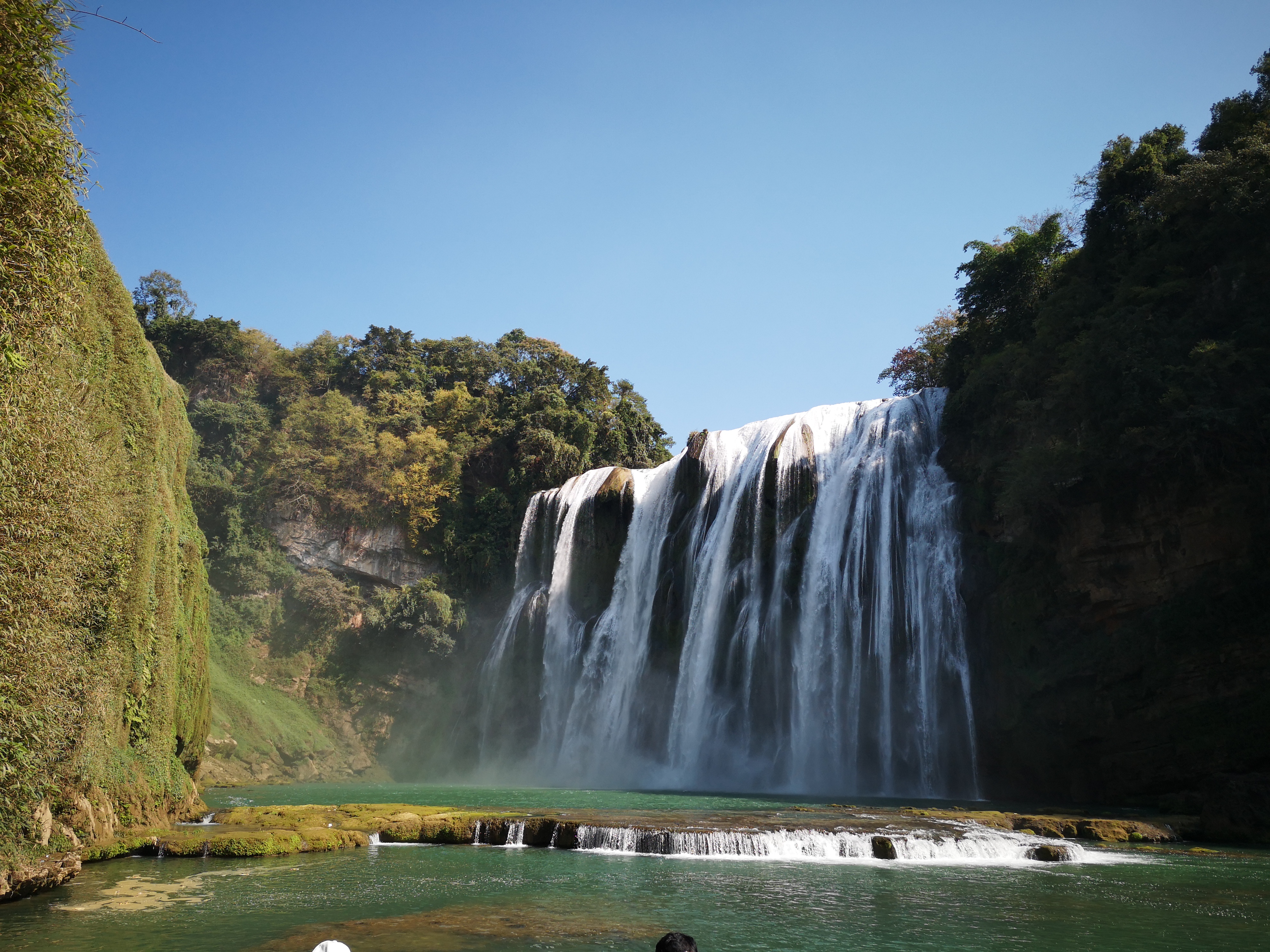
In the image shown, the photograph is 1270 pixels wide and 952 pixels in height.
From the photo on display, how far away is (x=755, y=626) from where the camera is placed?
29.0 m

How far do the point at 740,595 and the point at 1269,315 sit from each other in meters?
17.0

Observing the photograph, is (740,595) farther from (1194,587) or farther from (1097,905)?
(1097,905)

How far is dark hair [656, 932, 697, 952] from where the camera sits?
12.2ft

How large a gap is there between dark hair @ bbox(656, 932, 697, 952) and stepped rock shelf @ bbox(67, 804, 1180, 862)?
1137 cm

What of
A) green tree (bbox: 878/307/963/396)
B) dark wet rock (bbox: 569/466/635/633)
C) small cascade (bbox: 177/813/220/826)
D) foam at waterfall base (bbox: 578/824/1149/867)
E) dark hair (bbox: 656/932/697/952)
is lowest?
small cascade (bbox: 177/813/220/826)

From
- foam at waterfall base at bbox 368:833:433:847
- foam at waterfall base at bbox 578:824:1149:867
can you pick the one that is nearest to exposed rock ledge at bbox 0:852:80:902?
foam at waterfall base at bbox 368:833:433:847

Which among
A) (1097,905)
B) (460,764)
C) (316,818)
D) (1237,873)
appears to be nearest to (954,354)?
(1237,873)

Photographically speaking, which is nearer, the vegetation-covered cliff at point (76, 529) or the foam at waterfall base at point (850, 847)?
the vegetation-covered cliff at point (76, 529)

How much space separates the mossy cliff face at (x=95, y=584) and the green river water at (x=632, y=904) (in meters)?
1.59

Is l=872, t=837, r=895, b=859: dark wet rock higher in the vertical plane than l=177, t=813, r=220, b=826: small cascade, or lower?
higher

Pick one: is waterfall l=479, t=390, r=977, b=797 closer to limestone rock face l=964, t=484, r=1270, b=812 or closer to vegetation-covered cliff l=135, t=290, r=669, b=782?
limestone rock face l=964, t=484, r=1270, b=812

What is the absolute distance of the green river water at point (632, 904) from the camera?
344 inches

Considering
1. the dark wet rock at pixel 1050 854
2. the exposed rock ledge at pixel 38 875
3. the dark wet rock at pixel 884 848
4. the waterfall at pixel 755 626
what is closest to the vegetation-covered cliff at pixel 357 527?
the waterfall at pixel 755 626

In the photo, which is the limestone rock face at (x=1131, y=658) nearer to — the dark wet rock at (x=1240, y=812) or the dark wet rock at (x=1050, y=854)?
the dark wet rock at (x=1240, y=812)
